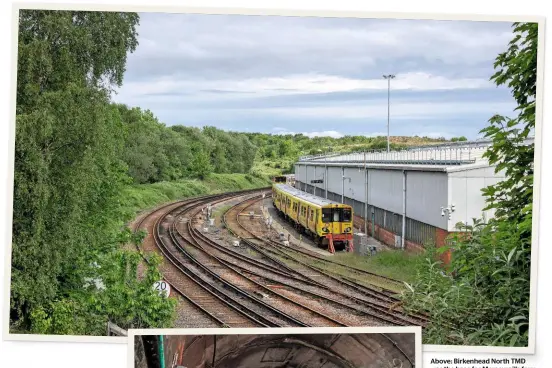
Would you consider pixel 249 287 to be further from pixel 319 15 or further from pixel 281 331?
pixel 319 15

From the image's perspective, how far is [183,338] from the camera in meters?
5.45

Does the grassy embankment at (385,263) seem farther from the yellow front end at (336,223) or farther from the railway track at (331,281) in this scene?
the yellow front end at (336,223)

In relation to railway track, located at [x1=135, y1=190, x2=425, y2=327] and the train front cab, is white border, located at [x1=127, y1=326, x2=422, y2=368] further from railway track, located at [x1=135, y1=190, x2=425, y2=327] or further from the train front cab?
the train front cab

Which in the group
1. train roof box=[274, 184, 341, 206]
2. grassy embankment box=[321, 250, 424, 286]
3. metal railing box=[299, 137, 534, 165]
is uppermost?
metal railing box=[299, 137, 534, 165]

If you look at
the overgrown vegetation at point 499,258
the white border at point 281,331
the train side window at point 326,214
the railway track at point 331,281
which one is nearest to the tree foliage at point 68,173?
the white border at point 281,331

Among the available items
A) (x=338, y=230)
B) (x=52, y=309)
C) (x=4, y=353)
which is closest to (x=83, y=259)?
(x=52, y=309)

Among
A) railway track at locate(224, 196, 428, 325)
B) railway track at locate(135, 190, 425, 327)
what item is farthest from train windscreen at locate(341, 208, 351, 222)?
railway track at locate(135, 190, 425, 327)

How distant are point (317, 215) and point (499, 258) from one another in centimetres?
231

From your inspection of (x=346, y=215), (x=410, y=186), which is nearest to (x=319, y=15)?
(x=410, y=186)

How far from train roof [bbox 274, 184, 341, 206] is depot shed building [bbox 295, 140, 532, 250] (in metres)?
0.06

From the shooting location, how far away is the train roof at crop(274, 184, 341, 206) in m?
7.47

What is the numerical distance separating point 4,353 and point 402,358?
3402mm

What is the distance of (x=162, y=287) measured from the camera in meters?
6.41

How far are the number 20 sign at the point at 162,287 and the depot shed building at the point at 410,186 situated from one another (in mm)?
1948
